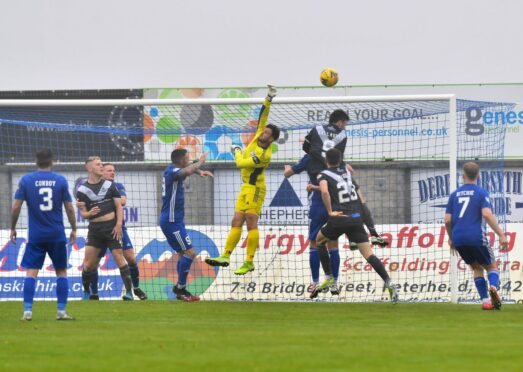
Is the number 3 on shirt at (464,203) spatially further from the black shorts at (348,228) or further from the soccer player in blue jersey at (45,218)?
the soccer player in blue jersey at (45,218)

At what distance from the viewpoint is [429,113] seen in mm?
20922

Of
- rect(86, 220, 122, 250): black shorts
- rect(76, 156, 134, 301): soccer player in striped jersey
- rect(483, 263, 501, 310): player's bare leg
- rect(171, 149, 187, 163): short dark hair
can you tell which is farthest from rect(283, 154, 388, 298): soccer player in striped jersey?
rect(86, 220, 122, 250): black shorts

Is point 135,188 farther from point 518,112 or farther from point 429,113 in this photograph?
point 518,112

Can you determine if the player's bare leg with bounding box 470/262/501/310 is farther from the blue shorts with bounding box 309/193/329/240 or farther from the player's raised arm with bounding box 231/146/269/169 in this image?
the player's raised arm with bounding box 231/146/269/169

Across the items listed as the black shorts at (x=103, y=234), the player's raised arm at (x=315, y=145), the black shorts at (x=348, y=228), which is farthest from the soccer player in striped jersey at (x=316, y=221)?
the black shorts at (x=103, y=234)

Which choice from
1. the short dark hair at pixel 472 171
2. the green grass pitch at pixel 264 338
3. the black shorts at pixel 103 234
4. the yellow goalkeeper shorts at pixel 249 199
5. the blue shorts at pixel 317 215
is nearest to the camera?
the green grass pitch at pixel 264 338

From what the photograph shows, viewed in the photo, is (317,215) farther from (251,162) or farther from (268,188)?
(268,188)

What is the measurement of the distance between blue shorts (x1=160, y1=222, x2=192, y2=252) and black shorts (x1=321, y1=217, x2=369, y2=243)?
283 cm

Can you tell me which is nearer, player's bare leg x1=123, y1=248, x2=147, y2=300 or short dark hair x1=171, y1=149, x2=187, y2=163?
short dark hair x1=171, y1=149, x2=187, y2=163

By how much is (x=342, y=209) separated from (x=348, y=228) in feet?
0.93

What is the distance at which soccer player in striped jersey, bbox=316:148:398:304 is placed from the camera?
1603 centimetres

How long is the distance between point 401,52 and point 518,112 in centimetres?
351

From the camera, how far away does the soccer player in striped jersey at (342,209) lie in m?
16.0

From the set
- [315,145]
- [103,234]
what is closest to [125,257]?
[103,234]
